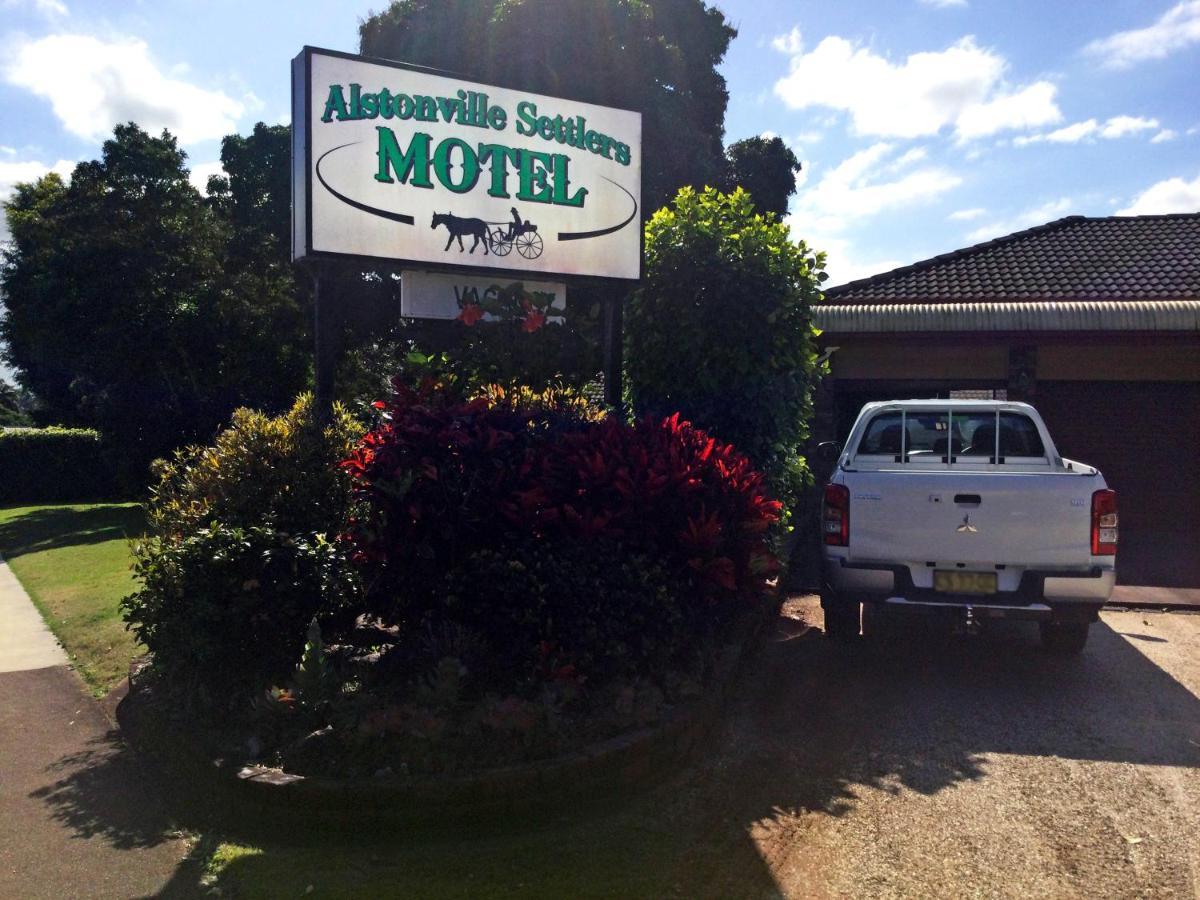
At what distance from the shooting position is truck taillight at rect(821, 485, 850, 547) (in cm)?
662

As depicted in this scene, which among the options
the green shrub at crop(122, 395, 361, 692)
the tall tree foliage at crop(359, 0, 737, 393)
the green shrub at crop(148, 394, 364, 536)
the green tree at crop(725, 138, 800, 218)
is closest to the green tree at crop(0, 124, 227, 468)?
the tall tree foliage at crop(359, 0, 737, 393)

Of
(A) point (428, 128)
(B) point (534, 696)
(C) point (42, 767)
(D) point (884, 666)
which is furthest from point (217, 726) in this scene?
(A) point (428, 128)

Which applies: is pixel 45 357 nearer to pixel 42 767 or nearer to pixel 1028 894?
pixel 42 767

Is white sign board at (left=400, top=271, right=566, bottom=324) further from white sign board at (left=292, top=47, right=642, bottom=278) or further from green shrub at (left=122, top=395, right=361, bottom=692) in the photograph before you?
green shrub at (left=122, top=395, right=361, bottom=692)

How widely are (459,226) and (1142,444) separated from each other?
9815 mm

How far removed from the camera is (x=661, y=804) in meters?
4.48

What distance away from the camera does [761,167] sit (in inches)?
911

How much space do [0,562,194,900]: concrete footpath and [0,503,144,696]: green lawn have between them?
1.61ft

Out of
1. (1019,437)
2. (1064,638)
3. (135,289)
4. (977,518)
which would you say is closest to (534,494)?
(977,518)

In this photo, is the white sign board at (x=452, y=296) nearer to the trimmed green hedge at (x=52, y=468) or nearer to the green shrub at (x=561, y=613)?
the green shrub at (x=561, y=613)

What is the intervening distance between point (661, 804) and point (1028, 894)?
5.08ft

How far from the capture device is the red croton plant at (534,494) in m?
5.31

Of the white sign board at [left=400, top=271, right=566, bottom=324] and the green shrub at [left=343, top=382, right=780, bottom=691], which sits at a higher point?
the white sign board at [left=400, top=271, right=566, bottom=324]

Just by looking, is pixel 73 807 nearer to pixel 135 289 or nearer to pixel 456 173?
pixel 456 173
